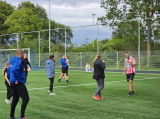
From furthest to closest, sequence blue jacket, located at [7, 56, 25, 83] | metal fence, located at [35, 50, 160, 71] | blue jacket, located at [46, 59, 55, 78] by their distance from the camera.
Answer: metal fence, located at [35, 50, 160, 71], blue jacket, located at [46, 59, 55, 78], blue jacket, located at [7, 56, 25, 83]

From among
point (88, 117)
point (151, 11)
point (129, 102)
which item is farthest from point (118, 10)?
point (88, 117)

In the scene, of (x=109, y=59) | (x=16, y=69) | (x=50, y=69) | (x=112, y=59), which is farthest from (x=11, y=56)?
(x=16, y=69)

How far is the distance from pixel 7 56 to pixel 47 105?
30581 millimetres

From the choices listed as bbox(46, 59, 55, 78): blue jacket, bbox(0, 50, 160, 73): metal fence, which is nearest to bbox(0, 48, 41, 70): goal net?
bbox(0, 50, 160, 73): metal fence

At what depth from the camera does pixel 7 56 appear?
37.2 m

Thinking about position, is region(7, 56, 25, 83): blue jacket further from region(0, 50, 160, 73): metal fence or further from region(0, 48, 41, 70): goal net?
region(0, 48, 41, 70): goal net

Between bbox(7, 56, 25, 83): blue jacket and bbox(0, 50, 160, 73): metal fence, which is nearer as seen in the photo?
bbox(7, 56, 25, 83): blue jacket

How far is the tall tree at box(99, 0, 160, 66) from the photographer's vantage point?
87.3 feet

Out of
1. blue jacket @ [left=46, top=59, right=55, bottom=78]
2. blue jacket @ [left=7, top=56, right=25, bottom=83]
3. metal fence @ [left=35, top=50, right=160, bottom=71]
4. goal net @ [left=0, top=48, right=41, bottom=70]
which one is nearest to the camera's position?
blue jacket @ [left=7, top=56, right=25, bottom=83]

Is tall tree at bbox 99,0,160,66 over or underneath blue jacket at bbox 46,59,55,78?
over

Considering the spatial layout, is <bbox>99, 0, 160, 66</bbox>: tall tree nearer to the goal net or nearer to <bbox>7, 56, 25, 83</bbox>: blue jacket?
the goal net

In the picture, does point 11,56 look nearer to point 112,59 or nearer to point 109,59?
point 109,59

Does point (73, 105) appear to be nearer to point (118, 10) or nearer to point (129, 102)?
point (129, 102)

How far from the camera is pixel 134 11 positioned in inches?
1190
